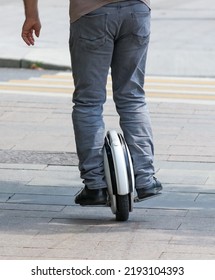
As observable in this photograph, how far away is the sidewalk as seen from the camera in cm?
584

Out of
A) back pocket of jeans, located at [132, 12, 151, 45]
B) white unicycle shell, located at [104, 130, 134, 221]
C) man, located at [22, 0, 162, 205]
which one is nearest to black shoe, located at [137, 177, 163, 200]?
man, located at [22, 0, 162, 205]

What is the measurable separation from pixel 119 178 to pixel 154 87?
6.25 m

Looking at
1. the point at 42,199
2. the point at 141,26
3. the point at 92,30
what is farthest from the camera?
the point at 42,199

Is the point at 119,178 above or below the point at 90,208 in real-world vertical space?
above

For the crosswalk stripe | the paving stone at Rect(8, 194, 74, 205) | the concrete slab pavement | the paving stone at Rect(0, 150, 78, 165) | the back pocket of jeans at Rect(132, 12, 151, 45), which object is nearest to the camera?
the concrete slab pavement

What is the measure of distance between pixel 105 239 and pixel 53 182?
1.52 metres

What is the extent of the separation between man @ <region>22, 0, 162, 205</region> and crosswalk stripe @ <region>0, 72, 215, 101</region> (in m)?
5.04

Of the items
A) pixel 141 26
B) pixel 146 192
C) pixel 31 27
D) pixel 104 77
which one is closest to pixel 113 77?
pixel 104 77

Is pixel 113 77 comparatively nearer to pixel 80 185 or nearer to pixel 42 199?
pixel 42 199

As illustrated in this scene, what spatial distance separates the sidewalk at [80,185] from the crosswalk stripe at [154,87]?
74mm

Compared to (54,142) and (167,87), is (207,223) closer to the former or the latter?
(54,142)

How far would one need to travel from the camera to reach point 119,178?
246 inches

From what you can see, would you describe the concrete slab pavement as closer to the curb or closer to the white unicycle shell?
the white unicycle shell
